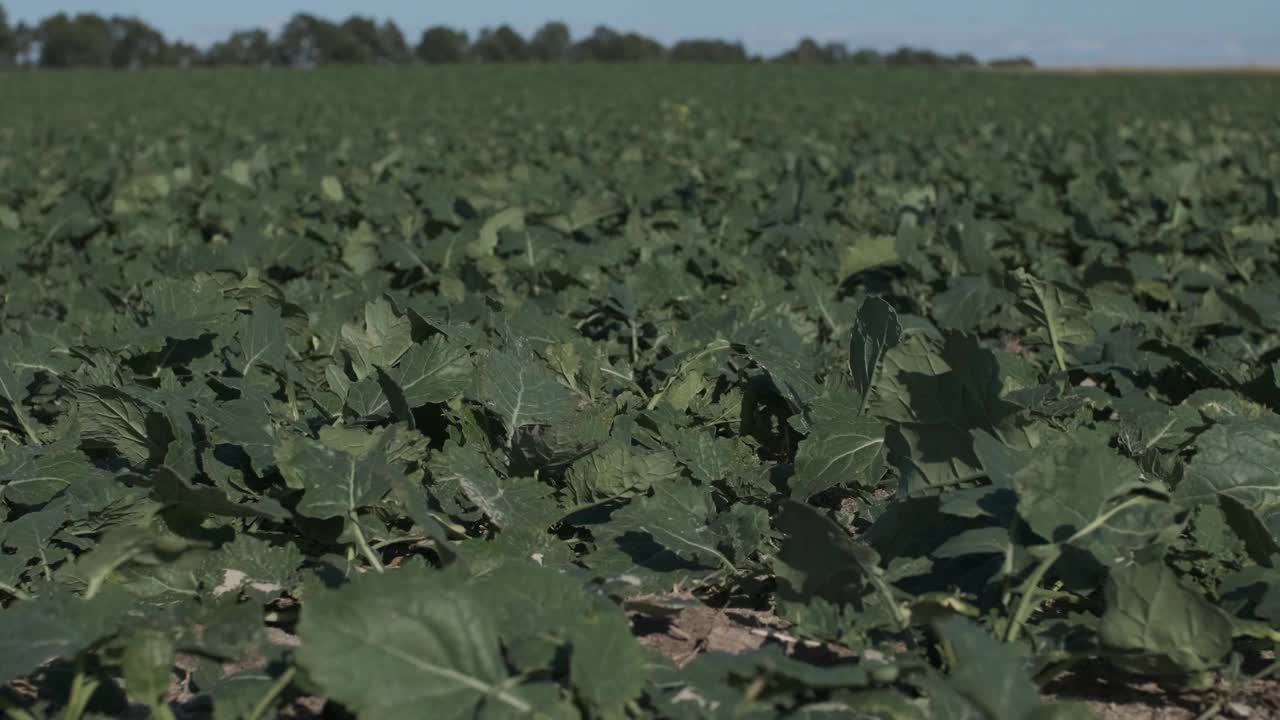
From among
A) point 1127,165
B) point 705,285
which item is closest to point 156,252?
point 705,285

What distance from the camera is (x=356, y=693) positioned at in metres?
1.55

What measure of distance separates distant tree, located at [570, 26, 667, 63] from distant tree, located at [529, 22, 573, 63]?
4.80ft

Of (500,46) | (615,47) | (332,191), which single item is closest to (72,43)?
(500,46)

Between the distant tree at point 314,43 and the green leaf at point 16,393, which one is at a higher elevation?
the distant tree at point 314,43

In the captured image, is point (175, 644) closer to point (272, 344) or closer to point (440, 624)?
point (440, 624)

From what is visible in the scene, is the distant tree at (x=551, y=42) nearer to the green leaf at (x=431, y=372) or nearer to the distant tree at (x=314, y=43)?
the distant tree at (x=314, y=43)

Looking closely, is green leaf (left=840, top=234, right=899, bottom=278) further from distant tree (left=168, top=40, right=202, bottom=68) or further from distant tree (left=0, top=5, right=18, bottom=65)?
distant tree (left=0, top=5, right=18, bottom=65)

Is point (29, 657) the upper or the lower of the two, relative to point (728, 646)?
upper

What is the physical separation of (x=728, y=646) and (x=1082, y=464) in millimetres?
686

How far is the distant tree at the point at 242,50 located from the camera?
85.8 metres

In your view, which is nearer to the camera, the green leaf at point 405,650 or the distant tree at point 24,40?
the green leaf at point 405,650

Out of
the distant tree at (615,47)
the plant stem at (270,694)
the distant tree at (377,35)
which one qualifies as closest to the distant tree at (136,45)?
the distant tree at (377,35)

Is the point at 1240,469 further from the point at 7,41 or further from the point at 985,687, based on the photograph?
the point at 7,41

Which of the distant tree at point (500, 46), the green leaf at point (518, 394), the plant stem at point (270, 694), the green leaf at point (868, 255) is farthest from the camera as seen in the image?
the distant tree at point (500, 46)
